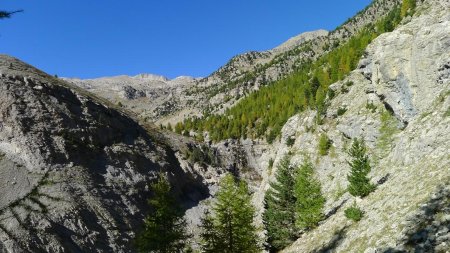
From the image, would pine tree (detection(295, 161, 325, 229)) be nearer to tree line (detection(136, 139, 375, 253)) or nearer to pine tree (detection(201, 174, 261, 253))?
tree line (detection(136, 139, 375, 253))

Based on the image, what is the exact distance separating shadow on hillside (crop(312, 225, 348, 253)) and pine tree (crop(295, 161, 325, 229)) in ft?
23.3

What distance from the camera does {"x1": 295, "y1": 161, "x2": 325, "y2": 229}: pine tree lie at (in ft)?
123

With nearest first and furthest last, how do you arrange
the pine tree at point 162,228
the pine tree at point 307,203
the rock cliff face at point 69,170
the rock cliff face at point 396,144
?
the rock cliff face at point 396,144 < the pine tree at point 162,228 < the pine tree at point 307,203 < the rock cliff face at point 69,170

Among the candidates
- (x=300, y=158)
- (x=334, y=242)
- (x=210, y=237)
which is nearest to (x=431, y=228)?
(x=334, y=242)

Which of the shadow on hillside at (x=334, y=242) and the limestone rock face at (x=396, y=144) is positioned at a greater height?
the limestone rock face at (x=396, y=144)

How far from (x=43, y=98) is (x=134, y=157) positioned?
966 inches

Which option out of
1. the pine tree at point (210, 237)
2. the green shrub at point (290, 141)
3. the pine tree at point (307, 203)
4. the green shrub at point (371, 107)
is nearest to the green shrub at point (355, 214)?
the pine tree at point (307, 203)

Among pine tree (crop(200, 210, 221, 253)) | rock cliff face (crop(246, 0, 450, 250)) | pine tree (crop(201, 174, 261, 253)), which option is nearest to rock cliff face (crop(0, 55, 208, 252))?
pine tree (crop(200, 210, 221, 253))

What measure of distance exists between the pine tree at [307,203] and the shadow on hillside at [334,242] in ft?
23.3

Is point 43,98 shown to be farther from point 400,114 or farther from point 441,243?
point 441,243

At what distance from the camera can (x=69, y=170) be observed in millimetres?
73062

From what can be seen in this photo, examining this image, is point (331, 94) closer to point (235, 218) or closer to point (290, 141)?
point (290, 141)

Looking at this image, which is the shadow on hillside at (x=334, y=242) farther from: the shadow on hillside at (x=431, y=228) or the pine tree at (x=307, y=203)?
the shadow on hillside at (x=431, y=228)

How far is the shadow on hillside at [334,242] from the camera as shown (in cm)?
2794
